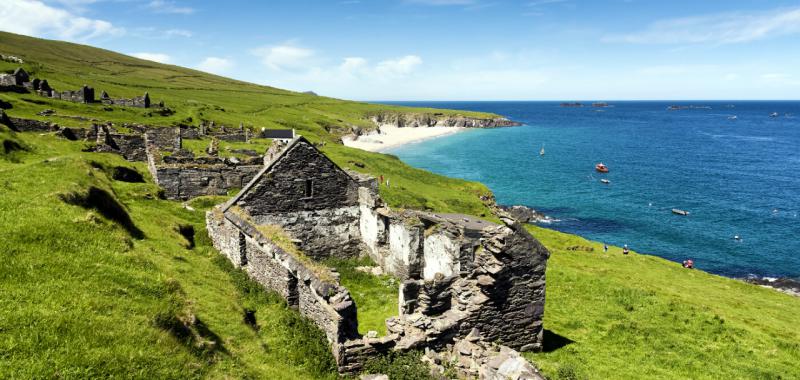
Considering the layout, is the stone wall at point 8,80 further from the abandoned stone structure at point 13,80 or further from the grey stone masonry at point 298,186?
the grey stone masonry at point 298,186

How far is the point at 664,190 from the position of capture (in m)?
96.1

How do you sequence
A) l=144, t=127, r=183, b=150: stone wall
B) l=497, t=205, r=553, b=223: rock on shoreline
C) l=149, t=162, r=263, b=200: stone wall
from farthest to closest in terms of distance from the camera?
l=497, t=205, r=553, b=223: rock on shoreline
l=144, t=127, r=183, b=150: stone wall
l=149, t=162, r=263, b=200: stone wall

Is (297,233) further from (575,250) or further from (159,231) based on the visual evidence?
(575,250)

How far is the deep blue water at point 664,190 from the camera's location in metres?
62.6

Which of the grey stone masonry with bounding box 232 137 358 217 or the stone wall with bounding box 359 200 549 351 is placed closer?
the stone wall with bounding box 359 200 549 351

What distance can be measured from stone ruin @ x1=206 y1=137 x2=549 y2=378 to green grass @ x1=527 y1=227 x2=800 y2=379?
268 centimetres

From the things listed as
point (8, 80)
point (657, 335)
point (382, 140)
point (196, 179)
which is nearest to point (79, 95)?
point (8, 80)

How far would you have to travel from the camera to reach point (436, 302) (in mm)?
15875

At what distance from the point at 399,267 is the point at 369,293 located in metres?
2.79

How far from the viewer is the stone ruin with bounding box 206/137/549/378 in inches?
540

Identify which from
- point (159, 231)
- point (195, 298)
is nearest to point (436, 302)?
point (195, 298)

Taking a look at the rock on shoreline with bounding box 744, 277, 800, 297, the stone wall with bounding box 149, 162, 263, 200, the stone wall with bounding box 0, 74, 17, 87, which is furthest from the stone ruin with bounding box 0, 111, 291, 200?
the rock on shoreline with bounding box 744, 277, 800, 297

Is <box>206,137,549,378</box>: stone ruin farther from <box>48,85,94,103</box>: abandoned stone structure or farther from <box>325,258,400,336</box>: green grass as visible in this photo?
<box>48,85,94,103</box>: abandoned stone structure

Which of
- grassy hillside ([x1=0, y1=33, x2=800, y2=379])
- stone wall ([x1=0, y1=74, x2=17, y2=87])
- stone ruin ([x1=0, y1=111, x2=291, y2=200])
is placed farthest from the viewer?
stone wall ([x1=0, y1=74, x2=17, y2=87])
